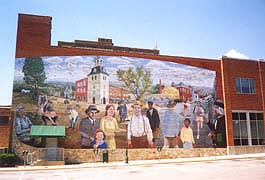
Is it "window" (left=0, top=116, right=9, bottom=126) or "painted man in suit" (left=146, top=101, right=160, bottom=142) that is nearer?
"painted man in suit" (left=146, top=101, right=160, bottom=142)

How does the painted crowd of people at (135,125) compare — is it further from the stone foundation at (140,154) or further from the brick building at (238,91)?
the brick building at (238,91)

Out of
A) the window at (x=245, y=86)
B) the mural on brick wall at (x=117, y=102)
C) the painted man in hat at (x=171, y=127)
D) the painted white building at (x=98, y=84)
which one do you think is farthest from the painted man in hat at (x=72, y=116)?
the window at (x=245, y=86)

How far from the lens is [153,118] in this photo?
3375 centimetres

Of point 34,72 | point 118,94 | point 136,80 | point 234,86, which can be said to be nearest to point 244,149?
point 234,86

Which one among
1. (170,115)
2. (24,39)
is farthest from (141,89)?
(24,39)

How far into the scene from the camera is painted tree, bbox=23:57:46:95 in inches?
1222

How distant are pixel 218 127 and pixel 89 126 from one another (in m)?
15.9

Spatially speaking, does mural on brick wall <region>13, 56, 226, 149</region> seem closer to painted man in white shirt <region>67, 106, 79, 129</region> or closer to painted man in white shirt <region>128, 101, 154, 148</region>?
painted man in white shirt <region>128, 101, 154, 148</region>

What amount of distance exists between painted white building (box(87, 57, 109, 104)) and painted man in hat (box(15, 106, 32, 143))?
676 centimetres

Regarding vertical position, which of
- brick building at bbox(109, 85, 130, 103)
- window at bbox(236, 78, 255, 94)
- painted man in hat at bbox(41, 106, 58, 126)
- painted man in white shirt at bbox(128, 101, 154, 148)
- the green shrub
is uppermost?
window at bbox(236, 78, 255, 94)

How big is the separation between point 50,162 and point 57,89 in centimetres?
774

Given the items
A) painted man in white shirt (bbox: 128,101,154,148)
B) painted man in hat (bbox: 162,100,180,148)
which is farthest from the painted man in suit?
painted man in hat (bbox: 162,100,180,148)

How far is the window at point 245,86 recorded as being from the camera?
38.2 m

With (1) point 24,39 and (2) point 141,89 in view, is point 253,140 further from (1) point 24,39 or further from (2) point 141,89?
(1) point 24,39
